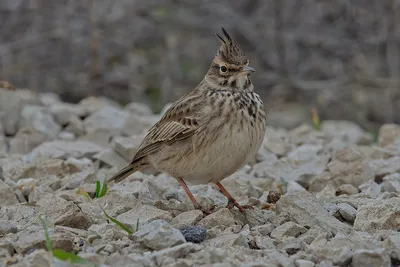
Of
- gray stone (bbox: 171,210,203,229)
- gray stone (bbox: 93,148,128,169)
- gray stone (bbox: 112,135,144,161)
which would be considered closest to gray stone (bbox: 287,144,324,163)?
gray stone (bbox: 112,135,144,161)

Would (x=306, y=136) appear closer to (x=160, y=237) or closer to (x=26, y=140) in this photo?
(x=26, y=140)

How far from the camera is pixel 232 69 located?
6.27 metres

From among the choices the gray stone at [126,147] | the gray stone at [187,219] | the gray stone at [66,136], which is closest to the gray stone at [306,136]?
the gray stone at [126,147]

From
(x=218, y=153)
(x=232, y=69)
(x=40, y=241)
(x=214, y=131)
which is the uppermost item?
(x=232, y=69)

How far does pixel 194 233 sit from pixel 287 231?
22.9 inches

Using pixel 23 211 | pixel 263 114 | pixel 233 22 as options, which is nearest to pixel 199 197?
pixel 263 114

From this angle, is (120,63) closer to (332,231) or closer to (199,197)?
(199,197)

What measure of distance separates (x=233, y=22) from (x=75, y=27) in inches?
90.2

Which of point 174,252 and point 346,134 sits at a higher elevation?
point 174,252

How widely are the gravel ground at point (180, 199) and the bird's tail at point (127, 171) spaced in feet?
0.26

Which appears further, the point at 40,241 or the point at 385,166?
the point at 385,166

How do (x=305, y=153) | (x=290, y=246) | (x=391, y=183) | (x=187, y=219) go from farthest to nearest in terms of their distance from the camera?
(x=305, y=153) < (x=391, y=183) < (x=187, y=219) < (x=290, y=246)

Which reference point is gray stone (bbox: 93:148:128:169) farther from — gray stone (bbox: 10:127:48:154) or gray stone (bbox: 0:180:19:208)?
gray stone (bbox: 0:180:19:208)

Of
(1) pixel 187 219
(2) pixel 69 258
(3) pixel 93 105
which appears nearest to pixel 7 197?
(1) pixel 187 219
